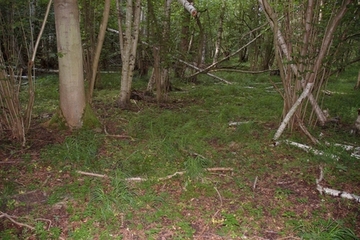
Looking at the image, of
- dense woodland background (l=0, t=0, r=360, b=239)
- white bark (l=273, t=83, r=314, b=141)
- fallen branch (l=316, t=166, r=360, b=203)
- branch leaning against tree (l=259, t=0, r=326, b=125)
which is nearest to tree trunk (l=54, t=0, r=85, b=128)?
dense woodland background (l=0, t=0, r=360, b=239)

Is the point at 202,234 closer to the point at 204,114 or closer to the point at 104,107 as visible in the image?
the point at 204,114

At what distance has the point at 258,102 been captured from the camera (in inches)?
267

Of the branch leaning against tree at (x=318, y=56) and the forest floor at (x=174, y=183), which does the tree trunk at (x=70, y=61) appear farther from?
the branch leaning against tree at (x=318, y=56)

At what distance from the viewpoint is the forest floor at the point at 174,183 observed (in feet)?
8.34

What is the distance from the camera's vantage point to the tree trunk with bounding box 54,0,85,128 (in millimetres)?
4066

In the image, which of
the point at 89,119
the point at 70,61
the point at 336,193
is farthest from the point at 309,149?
the point at 70,61

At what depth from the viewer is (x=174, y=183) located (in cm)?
323

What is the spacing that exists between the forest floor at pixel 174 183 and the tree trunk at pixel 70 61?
356 millimetres

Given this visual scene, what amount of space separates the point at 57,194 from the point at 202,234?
4.96ft

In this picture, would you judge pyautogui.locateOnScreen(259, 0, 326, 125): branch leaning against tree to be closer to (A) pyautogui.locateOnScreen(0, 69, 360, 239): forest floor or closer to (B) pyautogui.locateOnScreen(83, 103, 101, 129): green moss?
(A) pyautogui.locateOnScreen(0, 69, 360, 239): forest floor

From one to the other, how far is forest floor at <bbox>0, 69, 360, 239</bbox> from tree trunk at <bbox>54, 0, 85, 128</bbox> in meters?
0.36

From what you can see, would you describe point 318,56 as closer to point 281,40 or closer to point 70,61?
point 281,40

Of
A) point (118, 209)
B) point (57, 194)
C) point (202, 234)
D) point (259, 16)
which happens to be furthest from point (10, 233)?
point (259, 16)

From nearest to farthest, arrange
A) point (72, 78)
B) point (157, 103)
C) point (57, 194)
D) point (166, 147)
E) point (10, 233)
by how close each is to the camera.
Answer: point (10, 233) → point (57, 194) → point (166, 147) → point (72, 78) → point (157, 103)
